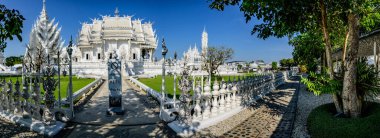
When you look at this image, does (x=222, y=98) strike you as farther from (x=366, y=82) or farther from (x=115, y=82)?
(x=366, y=82)

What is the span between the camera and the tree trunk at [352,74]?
6.37 meters

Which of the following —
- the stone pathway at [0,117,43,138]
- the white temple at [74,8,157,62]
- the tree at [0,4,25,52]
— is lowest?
the stone pathway at [0,117,43,138]

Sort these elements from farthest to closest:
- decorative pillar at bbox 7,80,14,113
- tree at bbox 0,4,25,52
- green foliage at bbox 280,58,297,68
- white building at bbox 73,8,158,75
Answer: green foliage at bbox 280,58,297,68, white building at bbox 73,8,158,75, decorative pillar at bbox 7,80,14,113, tree at bbox 0,4,25,52

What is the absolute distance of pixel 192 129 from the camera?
7566 millimetres

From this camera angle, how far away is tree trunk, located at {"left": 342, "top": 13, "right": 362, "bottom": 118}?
20.9 feet

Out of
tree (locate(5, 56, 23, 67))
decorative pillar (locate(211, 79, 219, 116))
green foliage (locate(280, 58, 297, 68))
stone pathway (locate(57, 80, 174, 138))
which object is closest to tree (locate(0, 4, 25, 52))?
stone pathway (locate(57, 80, 174, 138))

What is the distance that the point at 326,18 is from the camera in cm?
713

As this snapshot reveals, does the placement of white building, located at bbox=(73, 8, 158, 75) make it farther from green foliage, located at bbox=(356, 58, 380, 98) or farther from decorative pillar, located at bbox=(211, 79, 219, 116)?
green foliage, located at bbox=(356, 58, 380, 98)

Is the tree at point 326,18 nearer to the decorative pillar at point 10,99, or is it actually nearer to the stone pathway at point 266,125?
the stone pathway at point 266,125

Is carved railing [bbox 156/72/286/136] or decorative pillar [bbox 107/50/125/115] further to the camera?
decorative pillar [bbox 107/50/125/115]

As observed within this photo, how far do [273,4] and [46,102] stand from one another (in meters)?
6.77

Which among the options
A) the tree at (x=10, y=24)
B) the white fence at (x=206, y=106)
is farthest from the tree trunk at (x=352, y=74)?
the tree at (x=10, y=24)

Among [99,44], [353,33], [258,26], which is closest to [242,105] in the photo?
[258,26]

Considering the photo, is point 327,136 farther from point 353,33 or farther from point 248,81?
point 248,81
